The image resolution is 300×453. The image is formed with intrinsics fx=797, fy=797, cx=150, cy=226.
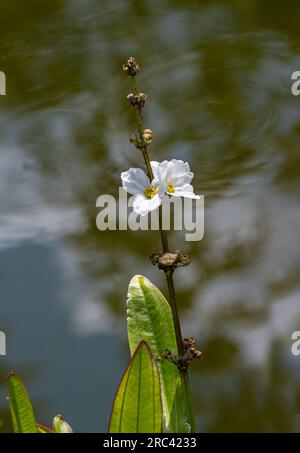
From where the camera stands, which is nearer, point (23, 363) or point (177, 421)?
point (177, 421)


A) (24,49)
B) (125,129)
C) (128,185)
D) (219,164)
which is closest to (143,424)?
(128,185)

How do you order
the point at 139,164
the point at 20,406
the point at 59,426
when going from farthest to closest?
the point at 139,164
the point at 59,426
the point at 20,406

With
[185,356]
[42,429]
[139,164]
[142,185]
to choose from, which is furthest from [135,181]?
[139,164]

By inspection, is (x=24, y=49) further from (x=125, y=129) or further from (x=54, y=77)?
(x=125, y=129)

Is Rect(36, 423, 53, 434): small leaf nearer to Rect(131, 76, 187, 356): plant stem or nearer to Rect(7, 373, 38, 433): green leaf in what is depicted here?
Rect(7, 373, 38, 433): green leaf

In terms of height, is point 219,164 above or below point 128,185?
above

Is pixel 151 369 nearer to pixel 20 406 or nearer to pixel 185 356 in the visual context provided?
pixel 185 356
